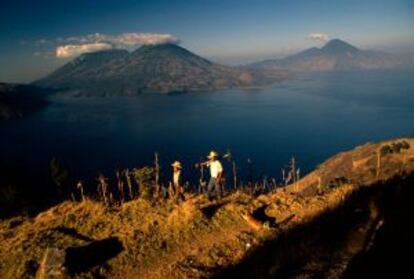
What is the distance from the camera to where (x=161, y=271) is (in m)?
10.4

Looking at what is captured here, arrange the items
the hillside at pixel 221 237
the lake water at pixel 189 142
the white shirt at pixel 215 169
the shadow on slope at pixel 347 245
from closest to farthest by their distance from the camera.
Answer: the shadow on slope at pixel 347 245 → the hillside at pixel 221 237 → the white shirt at pixel 215 169 → the lake water at pixel 189 142

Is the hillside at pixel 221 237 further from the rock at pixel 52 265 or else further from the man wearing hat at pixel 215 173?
the man wearing hat at pixel 215 173

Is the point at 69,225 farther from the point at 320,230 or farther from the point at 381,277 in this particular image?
the point at 381,277

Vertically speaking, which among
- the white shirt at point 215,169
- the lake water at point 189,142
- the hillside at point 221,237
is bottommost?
the lake water at point 189,142

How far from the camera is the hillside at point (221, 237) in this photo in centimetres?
887

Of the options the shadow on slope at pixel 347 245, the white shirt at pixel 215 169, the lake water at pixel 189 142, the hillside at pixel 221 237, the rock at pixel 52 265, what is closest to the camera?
the shadow on slope at pixel 347 245

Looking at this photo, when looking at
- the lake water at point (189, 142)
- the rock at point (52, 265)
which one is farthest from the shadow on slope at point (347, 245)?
the lake water at point (189, 142)

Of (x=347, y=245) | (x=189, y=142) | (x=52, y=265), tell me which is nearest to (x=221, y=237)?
(x=347, y=245)

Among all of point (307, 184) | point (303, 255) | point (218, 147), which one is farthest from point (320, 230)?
point (218, 147)

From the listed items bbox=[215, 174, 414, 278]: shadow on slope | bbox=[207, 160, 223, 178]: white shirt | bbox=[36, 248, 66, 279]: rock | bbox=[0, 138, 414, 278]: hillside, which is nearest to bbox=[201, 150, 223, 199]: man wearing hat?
bbox=[207, 160, 223, 178]: white shirt

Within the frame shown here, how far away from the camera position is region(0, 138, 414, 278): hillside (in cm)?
887

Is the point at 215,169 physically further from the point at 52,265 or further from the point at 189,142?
the point at 189,142

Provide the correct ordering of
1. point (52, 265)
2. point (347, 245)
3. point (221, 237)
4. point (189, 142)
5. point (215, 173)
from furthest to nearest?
1. point (189, 142)
2. point (215, 173)
3. point (221, 237)
4. point (52, 265)
5. point (347, 245)

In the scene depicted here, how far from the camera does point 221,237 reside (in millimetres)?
12305
